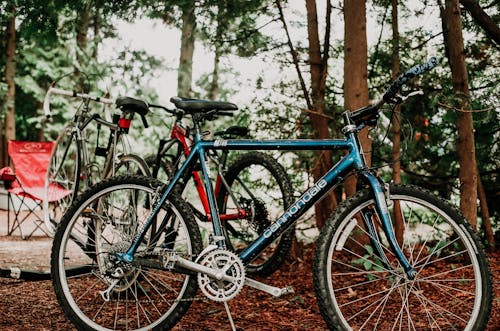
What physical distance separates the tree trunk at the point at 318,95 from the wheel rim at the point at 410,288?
0.39 metres

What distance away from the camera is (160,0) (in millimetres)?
4348

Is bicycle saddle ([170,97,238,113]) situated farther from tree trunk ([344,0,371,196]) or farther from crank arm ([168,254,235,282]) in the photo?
tree trunk ([344,0,371,196])

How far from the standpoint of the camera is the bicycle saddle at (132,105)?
3291 mm

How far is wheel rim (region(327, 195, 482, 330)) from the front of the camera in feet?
7.80

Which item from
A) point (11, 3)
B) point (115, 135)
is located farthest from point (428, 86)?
point (11, 3)

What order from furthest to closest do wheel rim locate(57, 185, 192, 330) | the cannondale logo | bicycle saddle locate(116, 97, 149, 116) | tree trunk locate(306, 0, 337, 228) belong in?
tree trunk locate(306, 0, 337, 228) → bicycle saddle locate(116, 97, 149, 116) → wheel rim locate(57, 185, 192, 330) → the cannondale logo

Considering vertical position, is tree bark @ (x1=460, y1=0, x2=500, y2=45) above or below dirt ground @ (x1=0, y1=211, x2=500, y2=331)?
above

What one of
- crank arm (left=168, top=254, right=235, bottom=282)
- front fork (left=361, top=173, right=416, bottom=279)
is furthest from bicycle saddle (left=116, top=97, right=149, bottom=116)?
front fork (left=361, top=173, right=416, bottom=279)

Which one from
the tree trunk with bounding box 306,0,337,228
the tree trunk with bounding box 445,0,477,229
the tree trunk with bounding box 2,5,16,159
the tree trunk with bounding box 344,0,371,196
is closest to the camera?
the tree trunk with bounding box 344,0,371,196

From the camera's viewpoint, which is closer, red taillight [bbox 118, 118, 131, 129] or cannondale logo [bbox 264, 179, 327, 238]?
cannondale logo [bbox 264, 179, 327, 238]

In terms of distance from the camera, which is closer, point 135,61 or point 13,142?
point 13,142

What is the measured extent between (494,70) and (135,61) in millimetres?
11550

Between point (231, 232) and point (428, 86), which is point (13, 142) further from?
point (428, 86)

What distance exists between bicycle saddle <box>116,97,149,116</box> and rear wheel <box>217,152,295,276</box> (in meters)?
0.72
